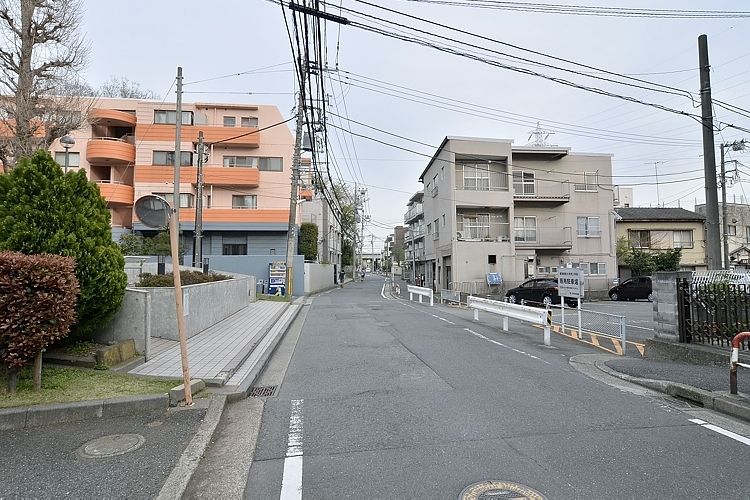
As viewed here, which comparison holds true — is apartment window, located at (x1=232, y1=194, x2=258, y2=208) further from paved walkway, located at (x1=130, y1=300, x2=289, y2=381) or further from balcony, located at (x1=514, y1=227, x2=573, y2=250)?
paved walkway, located at (x1=130, y1=300, x2=289, y2=381)

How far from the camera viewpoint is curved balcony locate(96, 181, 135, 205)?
30.1m

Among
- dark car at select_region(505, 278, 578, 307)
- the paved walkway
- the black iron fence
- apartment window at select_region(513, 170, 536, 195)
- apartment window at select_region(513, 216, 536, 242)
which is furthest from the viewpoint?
apartment window at select_region(513, 170, 536, 195)

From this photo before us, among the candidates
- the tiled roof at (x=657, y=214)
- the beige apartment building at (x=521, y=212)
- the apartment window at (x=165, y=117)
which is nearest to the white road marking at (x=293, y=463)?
the beige apartment building at (x=521, y=212)

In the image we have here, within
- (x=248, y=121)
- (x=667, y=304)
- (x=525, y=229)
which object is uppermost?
(x=248, y=121)

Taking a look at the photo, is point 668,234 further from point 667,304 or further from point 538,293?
point 667,304

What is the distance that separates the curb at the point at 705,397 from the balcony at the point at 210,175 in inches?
1195

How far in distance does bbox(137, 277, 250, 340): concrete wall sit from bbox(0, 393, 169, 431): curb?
324 centimetres

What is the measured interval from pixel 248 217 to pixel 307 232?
9050mm

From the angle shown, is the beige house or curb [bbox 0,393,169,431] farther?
the beige house

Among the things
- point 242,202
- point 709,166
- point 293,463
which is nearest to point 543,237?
point 709,166

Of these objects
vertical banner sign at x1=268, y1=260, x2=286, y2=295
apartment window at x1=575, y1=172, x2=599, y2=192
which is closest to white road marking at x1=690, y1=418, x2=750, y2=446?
vertical banner sign at x1=268, y1=260, x2=286, y2=295

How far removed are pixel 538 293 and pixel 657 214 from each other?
→ 1990 cm

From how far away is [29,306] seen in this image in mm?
4535

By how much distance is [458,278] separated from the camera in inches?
1053
